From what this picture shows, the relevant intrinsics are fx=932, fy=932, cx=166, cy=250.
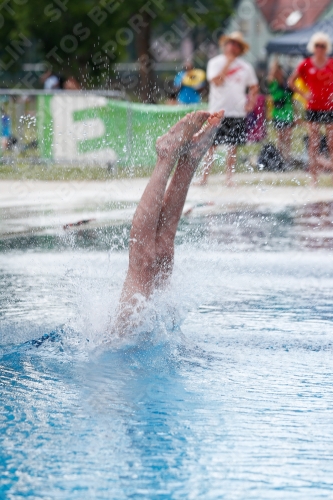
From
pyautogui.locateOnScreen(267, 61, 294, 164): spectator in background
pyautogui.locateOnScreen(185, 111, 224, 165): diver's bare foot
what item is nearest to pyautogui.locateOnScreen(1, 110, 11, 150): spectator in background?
pyautogui.locateOnScreen(267, 61, 294, 164): spectator in background

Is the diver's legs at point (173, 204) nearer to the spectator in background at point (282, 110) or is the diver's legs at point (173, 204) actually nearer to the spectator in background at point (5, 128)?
the spectator in background at point (282, 110)

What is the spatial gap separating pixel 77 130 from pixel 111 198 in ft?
10.8

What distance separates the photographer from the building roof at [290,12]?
56.5 m

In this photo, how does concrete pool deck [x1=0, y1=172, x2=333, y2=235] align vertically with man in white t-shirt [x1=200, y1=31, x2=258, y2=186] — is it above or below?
below

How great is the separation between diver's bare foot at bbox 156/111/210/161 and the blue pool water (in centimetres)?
71

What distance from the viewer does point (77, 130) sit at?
44.9 ft

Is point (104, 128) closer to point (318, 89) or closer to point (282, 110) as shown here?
point (282, 110)

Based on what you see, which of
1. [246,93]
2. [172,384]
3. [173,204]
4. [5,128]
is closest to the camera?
[172,384]

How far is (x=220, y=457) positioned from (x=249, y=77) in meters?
9.67

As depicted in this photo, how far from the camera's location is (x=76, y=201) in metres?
10.3

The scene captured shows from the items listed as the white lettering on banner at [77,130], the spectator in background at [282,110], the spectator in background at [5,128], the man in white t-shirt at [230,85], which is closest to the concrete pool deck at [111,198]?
the man in white t-shirt at [230,85]

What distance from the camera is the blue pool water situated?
309 cm

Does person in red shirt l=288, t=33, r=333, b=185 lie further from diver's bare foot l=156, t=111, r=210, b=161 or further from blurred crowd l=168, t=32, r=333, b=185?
diver's bare foot l=156, t=111, r=210, b=161

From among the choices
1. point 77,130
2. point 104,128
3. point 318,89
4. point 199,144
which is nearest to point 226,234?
point 199,144
